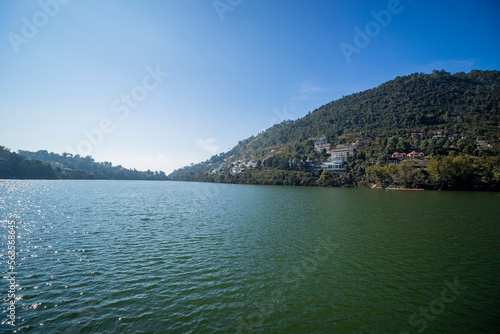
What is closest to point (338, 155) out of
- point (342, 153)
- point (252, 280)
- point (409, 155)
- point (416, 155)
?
point (342, 153)

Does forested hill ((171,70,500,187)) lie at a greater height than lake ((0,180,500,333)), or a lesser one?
greater

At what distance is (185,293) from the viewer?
1074 cm

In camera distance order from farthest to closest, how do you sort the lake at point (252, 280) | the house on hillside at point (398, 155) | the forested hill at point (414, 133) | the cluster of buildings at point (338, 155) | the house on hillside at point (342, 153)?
the house on hillside at point (342, 153), the cluster of buildings at point (338, 155), the house on hillside at point (398, 155), the forested hill at point (414, 133), the lake at point (252, 280)

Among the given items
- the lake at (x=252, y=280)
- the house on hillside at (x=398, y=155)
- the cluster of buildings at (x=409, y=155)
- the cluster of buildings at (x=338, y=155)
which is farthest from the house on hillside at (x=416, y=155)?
the lake at (x=252, y=280)

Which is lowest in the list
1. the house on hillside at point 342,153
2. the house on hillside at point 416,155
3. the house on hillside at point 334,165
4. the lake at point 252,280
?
the lake at point 252,280

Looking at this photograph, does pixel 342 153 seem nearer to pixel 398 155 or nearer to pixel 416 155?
pixel 398 155

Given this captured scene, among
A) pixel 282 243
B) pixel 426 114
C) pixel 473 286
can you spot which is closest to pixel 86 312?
pixel 282 243

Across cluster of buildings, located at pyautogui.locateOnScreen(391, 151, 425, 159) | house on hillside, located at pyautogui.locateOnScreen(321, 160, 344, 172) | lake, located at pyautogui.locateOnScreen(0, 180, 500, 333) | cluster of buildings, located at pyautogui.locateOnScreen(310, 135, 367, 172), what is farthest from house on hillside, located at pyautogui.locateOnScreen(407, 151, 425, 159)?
lake, located at pyautogui.locateOnScreen(0, 180, 500, 333)

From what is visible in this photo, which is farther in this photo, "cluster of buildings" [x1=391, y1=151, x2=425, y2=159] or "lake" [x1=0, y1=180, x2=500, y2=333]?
"cluster of buildings" [x1=391, y1=151, x2=425, y2=159]

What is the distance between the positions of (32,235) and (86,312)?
1734 centimetres

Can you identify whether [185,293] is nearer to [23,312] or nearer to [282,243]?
[23,312]

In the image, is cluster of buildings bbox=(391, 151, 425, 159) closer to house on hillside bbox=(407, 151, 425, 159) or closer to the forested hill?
house on hillside bbox=(407, 151, 425, 159)

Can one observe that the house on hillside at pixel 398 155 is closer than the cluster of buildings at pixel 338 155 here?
Yes

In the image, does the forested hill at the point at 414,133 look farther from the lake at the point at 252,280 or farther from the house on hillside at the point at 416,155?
the lake at the point at 252,280
